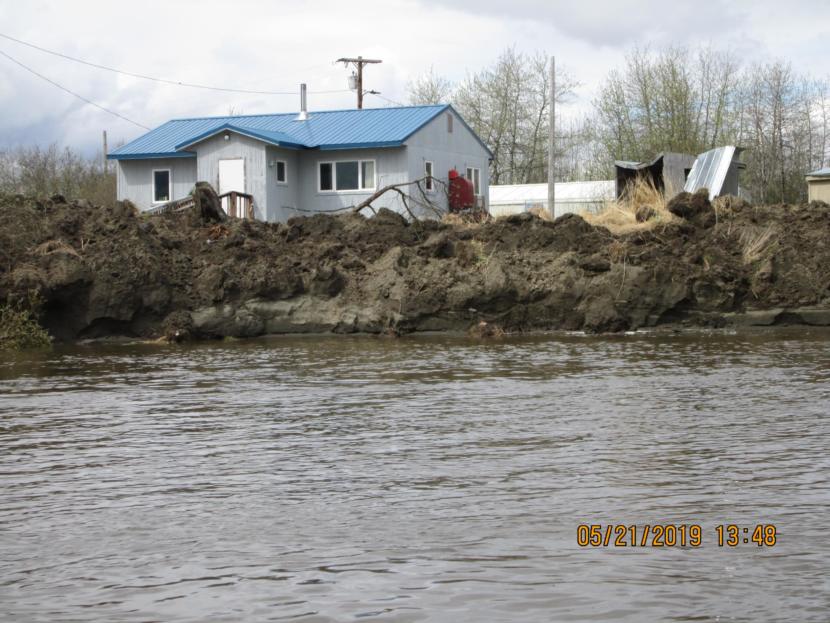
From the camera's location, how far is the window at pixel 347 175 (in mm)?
37281

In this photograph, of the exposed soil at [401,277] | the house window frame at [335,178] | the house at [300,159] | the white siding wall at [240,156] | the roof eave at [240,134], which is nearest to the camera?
the exposed soil at [401,277]

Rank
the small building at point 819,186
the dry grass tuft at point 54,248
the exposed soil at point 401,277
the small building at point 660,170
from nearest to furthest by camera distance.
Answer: the dry grass tuft at point 54,248, the exposed soil at point 401,277, the small building at point 660,170, the small building at point 819,186

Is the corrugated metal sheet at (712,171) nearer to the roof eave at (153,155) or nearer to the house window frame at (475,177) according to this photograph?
the house window frame at (475,177)

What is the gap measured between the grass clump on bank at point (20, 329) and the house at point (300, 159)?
1427cm

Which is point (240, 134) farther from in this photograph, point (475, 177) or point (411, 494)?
point (411, 494)

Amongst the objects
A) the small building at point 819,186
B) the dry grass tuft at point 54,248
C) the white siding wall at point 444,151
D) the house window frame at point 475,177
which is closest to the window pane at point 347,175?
the white siding wall at point 444,151

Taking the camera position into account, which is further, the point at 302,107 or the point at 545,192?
the point at 545,192

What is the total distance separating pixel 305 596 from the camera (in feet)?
18.2

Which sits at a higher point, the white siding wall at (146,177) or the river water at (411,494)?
the white siding wall at (146,177)

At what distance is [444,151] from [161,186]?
435 inches

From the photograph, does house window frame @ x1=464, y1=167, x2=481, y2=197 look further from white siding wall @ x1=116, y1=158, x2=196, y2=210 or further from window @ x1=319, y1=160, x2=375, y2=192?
white siding wall @ x1=116, y1=158, x2=196, y2=210

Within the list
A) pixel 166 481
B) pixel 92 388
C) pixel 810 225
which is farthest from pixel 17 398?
pixel 810 225

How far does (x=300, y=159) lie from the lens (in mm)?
37875

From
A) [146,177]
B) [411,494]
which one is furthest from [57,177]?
[411,494]
